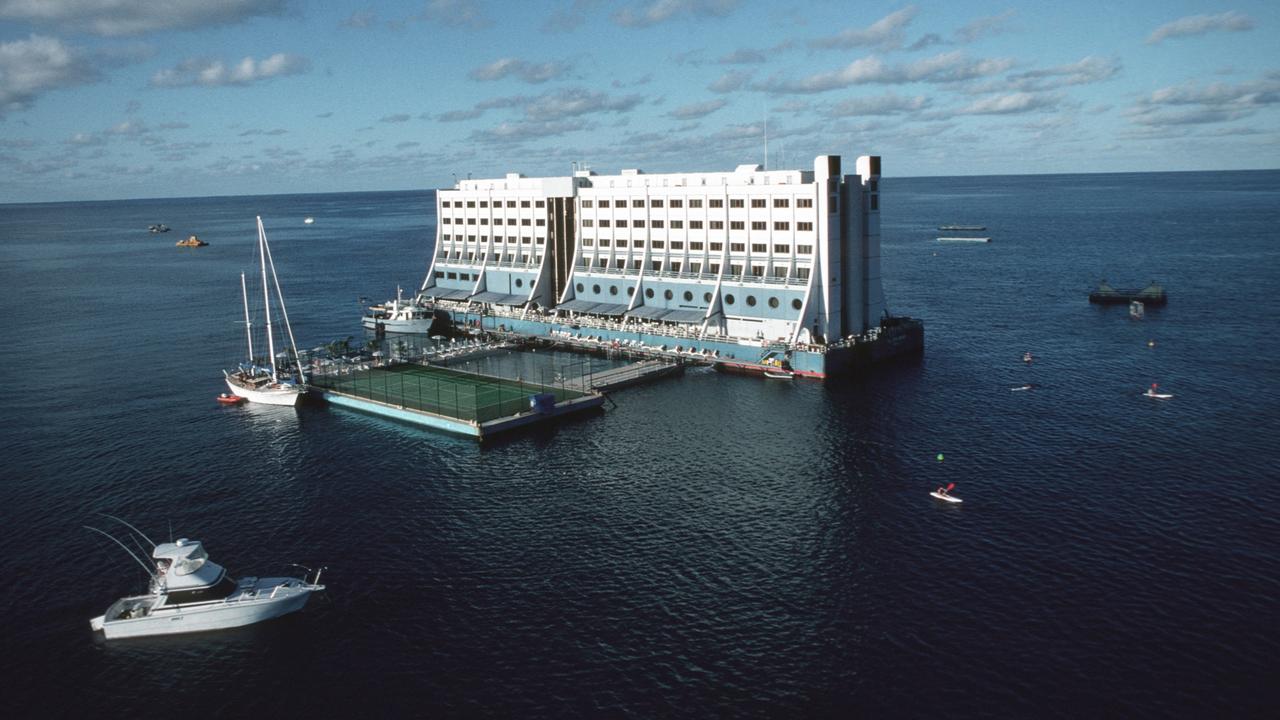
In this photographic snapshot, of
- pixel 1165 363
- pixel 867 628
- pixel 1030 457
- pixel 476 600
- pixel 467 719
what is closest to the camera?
pixel 467 719

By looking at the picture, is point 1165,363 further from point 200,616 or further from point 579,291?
point 200,616

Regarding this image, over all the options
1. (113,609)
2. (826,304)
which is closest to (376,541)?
(113,609)

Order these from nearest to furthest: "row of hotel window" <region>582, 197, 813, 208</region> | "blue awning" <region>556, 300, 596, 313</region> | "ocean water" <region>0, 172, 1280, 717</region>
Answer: "ocean water" <region>0, 172, 1280, 717</region>, "row of hotel window" <region>582, 197, 813, 208</region>, "blue awning" <region>556, 300, 596, 313</region>

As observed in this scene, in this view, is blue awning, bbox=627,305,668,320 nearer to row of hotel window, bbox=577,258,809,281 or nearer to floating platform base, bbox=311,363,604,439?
row of hotel window, bbox=577,258,809,281

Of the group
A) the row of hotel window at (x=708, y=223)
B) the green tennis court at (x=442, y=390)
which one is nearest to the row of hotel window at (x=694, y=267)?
the row of hotel window at (x=708, y=223)

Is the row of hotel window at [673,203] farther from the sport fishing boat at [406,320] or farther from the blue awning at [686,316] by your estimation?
the sport fishing boat at [406,320]

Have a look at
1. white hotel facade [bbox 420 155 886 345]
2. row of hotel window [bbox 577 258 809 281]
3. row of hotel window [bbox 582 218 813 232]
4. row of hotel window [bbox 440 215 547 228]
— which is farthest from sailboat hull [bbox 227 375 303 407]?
row of hotel window [bbox 440 215 547 228]

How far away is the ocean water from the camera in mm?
43500

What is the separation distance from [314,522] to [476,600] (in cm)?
1798

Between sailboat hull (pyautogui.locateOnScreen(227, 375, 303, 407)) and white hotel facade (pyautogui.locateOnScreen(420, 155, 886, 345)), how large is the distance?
42029 mm

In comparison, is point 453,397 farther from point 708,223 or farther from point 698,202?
point 698,202

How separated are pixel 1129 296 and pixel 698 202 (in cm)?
7946

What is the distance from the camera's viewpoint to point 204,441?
8300 cm

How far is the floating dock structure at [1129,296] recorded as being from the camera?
14325 centimetres
